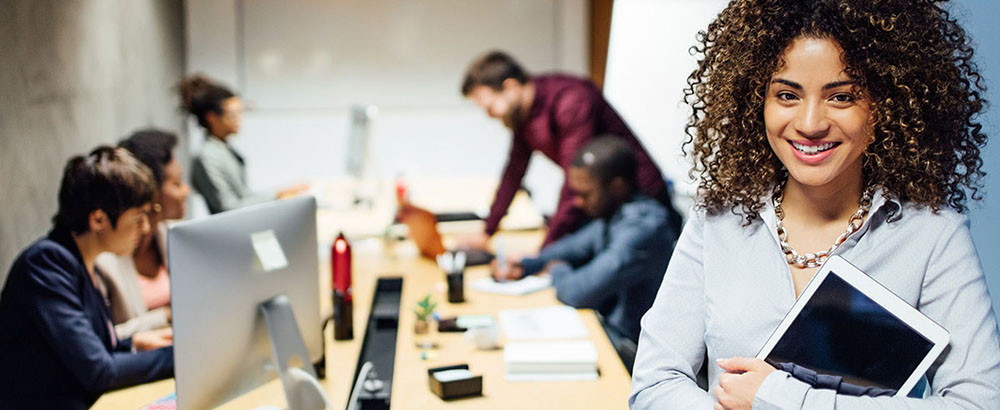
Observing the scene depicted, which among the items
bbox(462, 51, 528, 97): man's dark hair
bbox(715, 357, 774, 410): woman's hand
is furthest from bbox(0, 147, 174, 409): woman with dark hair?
bbox(462, 51, 528, 97): man's dark hair

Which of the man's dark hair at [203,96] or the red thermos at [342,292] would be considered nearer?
the red thermos at [342,292]

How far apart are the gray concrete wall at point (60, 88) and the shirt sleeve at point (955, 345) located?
112 inches

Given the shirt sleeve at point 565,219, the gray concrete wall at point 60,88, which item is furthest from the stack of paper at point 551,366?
the gray concrete wall at point 60,88

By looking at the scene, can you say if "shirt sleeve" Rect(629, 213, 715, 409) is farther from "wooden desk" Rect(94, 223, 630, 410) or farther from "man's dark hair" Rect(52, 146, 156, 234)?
"man's dark hair" Rect(52, 146, 156, 234)

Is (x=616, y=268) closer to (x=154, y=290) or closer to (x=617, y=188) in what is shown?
(x=617, y=188)

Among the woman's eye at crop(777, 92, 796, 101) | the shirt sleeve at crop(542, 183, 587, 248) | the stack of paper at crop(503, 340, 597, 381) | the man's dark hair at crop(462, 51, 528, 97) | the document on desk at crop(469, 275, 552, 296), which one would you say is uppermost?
the woman's eye at crop(777, 92, 796, 101)

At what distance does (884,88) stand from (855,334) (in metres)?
0.33

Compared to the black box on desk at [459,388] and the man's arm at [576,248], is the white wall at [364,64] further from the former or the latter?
the black box on desk at [459,388]

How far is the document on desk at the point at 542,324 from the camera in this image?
2396 mm

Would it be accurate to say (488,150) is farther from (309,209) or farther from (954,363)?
(954,363)

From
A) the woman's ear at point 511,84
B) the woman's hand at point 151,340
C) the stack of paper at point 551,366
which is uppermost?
the woman's ear at point 511,84

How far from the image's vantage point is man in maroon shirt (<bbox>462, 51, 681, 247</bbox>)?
11.7 feet

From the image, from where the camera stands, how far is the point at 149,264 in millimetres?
2773

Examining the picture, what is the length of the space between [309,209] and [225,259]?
0.39m
